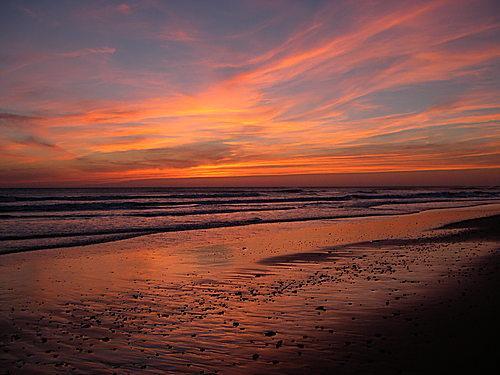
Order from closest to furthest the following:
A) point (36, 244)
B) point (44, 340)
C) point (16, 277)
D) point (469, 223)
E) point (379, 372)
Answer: point (379, 372) → point (44, 340) → point (16, 277) → point (36, 244) → point (469, 223)

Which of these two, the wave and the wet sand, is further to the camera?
the wave

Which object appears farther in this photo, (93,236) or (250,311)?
(93,236)

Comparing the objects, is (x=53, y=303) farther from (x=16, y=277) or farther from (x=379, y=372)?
(x=379, y=372)

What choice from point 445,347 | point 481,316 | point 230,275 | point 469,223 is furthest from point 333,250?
point 469,223

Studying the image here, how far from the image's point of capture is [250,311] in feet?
33.6

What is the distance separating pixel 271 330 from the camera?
881cm

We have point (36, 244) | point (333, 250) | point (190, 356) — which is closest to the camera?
point (190, 356)

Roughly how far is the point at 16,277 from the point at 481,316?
45.3 feet

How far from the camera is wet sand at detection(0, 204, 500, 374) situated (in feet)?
24.1

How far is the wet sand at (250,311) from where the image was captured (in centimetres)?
733

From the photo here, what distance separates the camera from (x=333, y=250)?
20.4 meters

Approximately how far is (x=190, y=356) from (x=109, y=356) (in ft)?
4.77

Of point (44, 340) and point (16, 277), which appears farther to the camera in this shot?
point (16, 277)

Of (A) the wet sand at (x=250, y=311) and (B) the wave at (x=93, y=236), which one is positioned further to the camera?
(B) the wave at (x=93, y=236)
